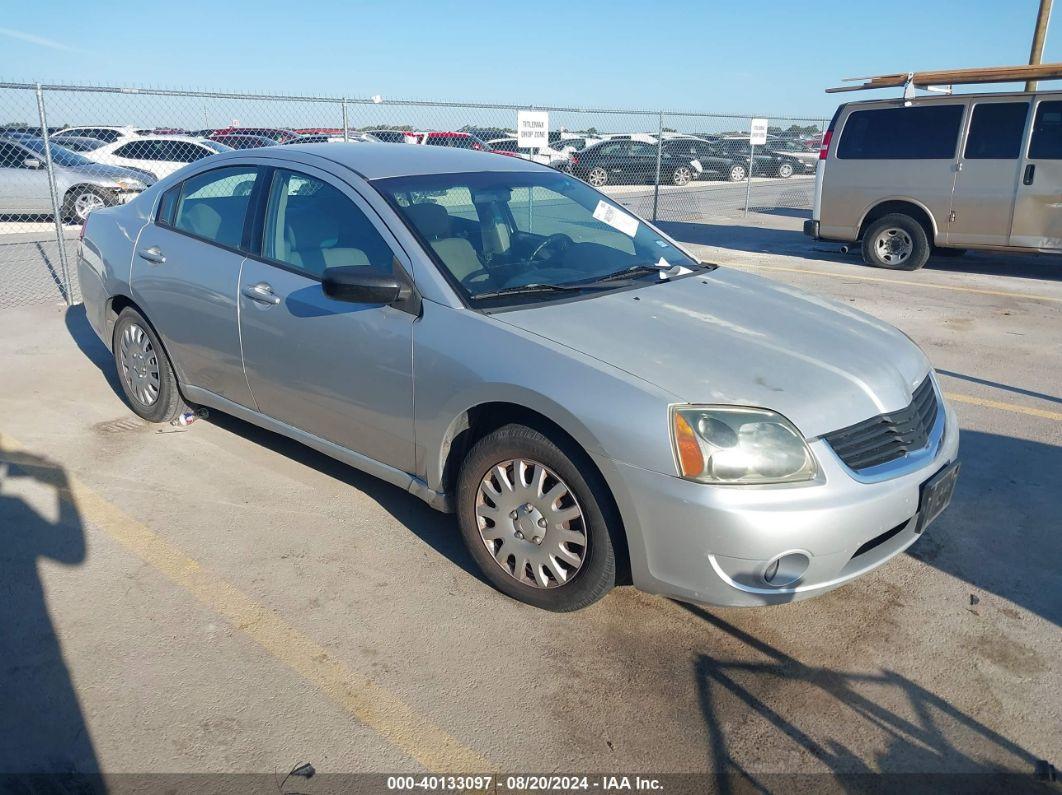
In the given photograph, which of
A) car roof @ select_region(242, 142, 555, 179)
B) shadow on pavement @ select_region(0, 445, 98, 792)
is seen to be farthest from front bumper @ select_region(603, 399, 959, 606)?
car roof @ select_region(242, 142, 555, 179)

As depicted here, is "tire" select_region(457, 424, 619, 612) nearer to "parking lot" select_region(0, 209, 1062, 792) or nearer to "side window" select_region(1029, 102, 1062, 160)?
"parking lot" select_region(0, 209, 1062, 792)

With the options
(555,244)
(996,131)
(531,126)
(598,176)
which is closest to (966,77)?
(996,131)

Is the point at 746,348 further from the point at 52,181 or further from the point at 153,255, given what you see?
the point at 52,181

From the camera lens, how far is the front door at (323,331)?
11.5 ft

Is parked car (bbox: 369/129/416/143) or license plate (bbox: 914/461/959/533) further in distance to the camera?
parked car (bbox: 369/129/416/143)

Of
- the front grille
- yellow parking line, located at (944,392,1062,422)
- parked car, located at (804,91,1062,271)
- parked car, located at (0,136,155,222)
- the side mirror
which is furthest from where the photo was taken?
parked car, located at (0,136,155,222)

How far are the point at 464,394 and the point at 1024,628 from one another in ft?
7.49

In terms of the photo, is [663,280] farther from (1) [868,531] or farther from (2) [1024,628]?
(2) [1024,628]

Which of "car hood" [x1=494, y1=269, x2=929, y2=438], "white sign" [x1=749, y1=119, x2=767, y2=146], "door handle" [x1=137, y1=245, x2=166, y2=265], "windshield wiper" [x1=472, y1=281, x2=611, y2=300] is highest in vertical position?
"white sign" [x1=749, y1=119, x2=767, y2=146]

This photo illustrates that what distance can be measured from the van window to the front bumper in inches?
341

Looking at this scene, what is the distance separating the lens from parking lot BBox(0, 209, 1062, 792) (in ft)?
8.47

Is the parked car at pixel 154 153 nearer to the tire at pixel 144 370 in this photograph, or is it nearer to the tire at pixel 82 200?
the tire at pixel 82 200

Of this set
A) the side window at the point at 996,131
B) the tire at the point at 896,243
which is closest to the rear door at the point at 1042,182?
the side window at the point at 996,131

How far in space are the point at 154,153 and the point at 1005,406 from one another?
51.9ft
